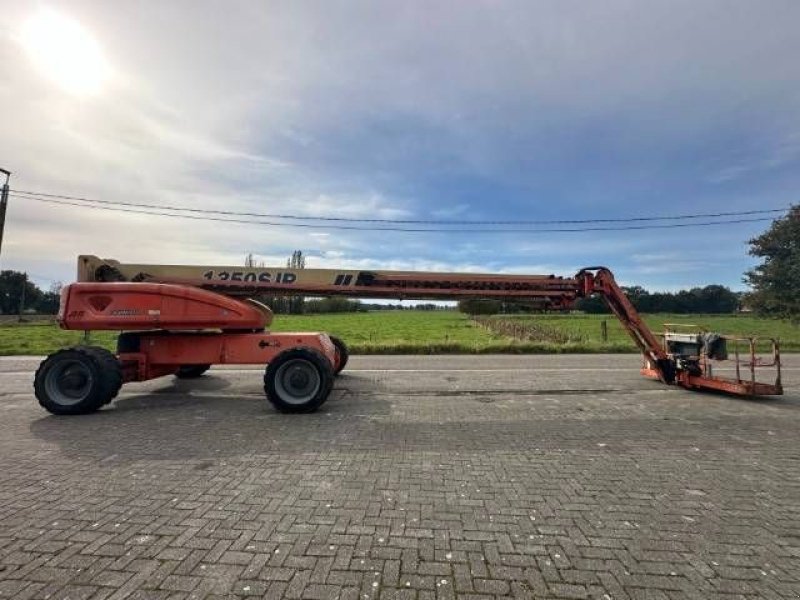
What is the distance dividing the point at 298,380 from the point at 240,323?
4.98ft

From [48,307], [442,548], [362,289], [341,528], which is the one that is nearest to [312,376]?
[362,289]

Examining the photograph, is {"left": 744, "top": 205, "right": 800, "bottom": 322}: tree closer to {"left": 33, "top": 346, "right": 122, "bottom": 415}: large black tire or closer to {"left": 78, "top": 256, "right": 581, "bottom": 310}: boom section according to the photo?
{"left": 78, "top": 256, "right": 581, "bottom": 310}: boom section

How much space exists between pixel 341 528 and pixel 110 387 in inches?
217

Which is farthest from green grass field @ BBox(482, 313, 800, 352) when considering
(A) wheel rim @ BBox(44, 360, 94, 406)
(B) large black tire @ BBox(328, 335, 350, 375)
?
(A) wheel rim @ BBox(44, 360, 94, 406)

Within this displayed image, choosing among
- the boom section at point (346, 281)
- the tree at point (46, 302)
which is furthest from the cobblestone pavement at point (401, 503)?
the tree at point (46, 302)

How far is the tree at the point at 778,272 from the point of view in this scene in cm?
2845

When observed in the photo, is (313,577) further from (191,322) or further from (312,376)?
(191,322)

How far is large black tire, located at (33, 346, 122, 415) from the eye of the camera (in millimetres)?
6742

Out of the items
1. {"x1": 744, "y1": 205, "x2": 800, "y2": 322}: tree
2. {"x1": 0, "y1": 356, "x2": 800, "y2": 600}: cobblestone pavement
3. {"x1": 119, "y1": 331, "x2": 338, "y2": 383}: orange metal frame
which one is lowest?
{"x1": 0, "y1": 356, "x2": 800, "y2": 600}: cobblestone pavement

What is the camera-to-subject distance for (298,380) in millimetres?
7133

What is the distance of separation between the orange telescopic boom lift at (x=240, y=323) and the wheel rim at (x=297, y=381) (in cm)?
2

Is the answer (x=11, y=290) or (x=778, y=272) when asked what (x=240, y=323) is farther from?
(x=11, y=290)

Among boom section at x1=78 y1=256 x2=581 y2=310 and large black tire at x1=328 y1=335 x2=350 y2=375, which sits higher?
boom section at x1=78 y1=256 x2=581 y2=310

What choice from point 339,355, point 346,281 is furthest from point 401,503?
point 339,355
